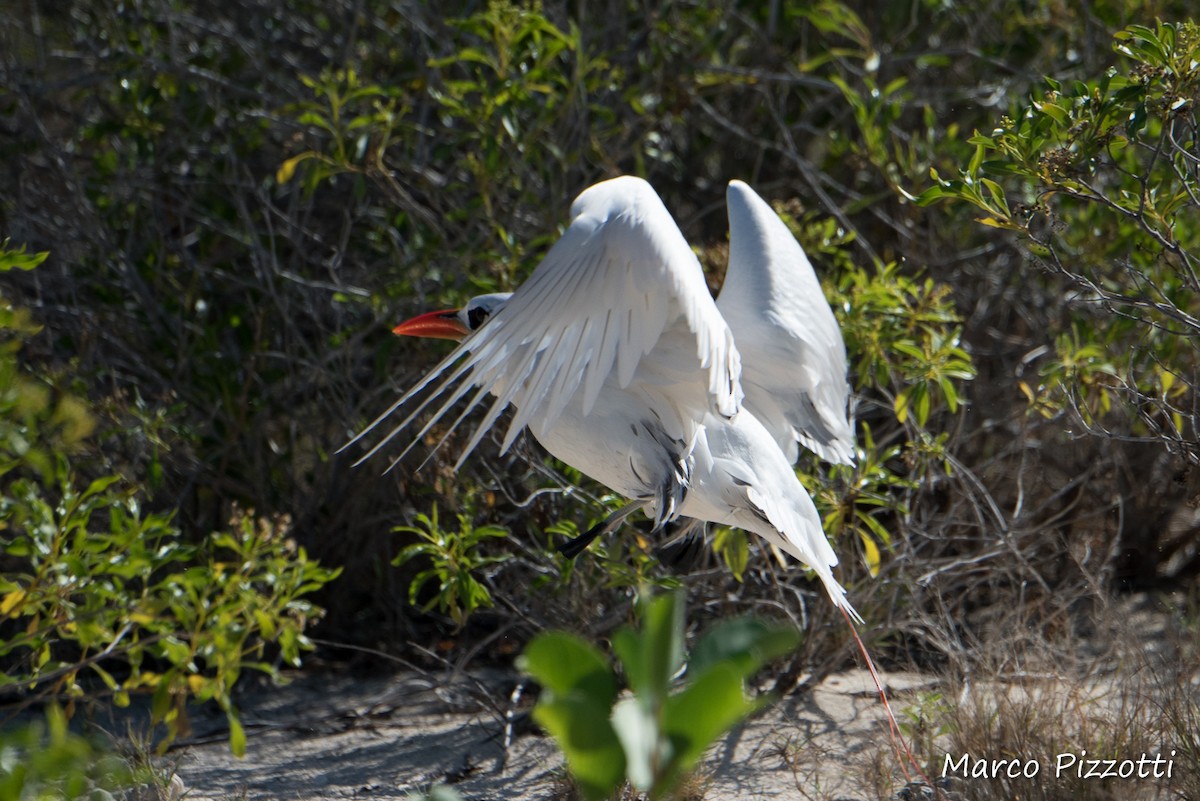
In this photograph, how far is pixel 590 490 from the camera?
13.5 ft

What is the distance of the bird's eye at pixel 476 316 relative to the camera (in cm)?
358

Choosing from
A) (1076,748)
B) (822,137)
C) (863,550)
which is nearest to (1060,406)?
(863,550)

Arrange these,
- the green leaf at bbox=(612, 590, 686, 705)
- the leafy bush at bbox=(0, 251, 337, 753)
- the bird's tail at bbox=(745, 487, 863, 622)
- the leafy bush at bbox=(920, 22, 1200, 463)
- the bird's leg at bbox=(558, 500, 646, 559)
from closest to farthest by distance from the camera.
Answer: the green leaf at bbox=(612, 590, 686, 705), the leafy bush at bbox=(920, 22, 1200, 463), the leafy bush at bbox=(0, 251, 337, 753), the bird's tail at bbox=(745, 487, 863, 622), the bird's leg at bbox=(558, 500, 646, 559)

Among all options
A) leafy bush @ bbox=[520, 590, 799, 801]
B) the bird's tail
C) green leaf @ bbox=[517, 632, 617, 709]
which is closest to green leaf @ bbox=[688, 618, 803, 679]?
leafy bush @ bbox=[520, 590, 799, 801]

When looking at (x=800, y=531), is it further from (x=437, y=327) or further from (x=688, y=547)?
(x=437, y=327)

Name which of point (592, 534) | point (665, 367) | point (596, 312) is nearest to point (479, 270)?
point (592, 534)

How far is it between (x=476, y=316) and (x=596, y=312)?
2.87 ft

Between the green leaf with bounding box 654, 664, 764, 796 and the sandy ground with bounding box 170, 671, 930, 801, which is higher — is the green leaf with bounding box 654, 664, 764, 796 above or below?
above

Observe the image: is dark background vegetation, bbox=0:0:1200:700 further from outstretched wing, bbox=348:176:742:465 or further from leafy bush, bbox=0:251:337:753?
outstretched wing, bbox=348:176:742:465

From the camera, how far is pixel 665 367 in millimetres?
3141

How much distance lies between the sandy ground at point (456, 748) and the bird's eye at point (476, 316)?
3.80 feet

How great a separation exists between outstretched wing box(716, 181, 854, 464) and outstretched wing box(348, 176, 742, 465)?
0.77 metres

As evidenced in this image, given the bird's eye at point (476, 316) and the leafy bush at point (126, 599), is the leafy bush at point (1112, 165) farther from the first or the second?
the leafy bush at point (126, 599)

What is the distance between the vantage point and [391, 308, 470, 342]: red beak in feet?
12.1
